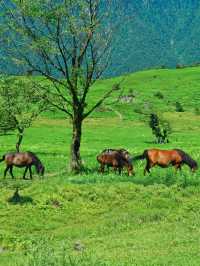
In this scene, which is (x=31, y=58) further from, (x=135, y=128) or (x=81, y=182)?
(x=135, y=128)

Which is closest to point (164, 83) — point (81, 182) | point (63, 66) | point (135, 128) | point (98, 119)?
point (98, 119)

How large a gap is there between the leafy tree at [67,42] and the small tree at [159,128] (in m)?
41.7

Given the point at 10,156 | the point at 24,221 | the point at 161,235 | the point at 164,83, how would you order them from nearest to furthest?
the point at 161,235 < the point at 24,221 < the point at 10,156 < the point at 164,83

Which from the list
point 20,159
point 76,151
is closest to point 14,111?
point 76,151

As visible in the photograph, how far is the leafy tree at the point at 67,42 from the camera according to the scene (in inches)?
1448

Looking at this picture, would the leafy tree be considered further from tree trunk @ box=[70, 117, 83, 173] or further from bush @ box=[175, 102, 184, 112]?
bush @ box=[175, 102, 184, 112]

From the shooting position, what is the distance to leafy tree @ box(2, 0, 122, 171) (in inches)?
1448

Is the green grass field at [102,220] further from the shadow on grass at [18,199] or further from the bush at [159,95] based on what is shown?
the bush at [159,95]

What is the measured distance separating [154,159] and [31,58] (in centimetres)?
1160

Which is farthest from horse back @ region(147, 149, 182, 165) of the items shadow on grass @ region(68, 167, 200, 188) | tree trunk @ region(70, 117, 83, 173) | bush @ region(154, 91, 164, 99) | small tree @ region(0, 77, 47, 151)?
bush @ region(154, 91, 164, 99)

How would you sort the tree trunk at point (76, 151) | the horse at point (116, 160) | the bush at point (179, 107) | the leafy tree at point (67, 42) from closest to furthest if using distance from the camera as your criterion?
1. the horse at point (116, 160)
2. the leafy tree at point (67, 42)
3. the tree trunk at point (76, 151)
4. the bush at point (179, 107)

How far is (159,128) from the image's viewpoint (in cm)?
8244

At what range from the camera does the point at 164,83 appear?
164875 millimetres

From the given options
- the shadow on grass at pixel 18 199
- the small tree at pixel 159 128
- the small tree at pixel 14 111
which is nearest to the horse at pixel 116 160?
the shadow on grass at pixel 18 199
